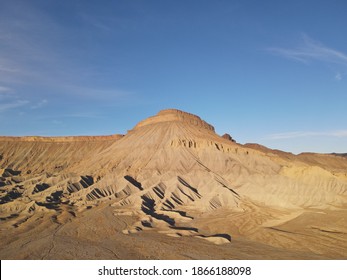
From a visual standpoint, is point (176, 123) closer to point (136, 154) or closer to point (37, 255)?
point (136, 154)

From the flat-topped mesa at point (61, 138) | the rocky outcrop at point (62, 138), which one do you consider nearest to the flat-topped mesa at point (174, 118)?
the rocky outcrop at point (62, 138)

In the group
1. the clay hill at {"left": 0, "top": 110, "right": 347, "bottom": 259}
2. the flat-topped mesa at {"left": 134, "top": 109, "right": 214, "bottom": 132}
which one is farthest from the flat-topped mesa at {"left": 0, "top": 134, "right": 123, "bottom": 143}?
the flat-topped mesa at {"left": 134, "top": 109, "right": 214, "bottom": 132}

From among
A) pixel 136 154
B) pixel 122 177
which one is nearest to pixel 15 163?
pixel 136 154

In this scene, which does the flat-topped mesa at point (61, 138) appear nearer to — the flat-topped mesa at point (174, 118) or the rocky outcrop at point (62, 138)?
the rocky outcrop at point (62, 138)

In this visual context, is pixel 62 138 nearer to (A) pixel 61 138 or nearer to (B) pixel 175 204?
(A) pixel 61 138

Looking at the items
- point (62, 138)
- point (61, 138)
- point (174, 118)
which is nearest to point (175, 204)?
point (174, 118)

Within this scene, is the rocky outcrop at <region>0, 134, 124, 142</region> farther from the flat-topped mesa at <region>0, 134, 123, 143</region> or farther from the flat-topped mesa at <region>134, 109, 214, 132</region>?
the flat-topped mesa at <region>134, 109, 214, 132</region>
